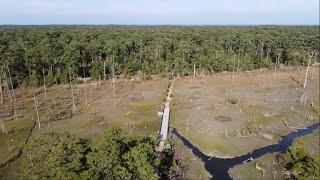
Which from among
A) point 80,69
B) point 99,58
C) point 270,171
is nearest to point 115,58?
point 99,58

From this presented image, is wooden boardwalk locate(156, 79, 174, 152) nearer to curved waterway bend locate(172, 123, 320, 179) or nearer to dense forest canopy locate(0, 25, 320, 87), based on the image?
curved waterway bend locate(172, 123, 320, 179)

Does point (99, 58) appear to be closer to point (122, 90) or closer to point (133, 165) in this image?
point (122, 90)

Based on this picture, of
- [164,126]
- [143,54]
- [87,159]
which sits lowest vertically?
[164,126]

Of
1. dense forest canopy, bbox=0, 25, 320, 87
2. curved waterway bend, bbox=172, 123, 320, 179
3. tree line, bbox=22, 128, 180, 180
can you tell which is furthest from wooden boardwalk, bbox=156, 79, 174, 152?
dense forest canopy, bbox=0, 25, 320, 87

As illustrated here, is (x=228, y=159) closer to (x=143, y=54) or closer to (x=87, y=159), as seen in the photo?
(x=87, y=159)

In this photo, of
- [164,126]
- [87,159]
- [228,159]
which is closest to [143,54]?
[164,126]
